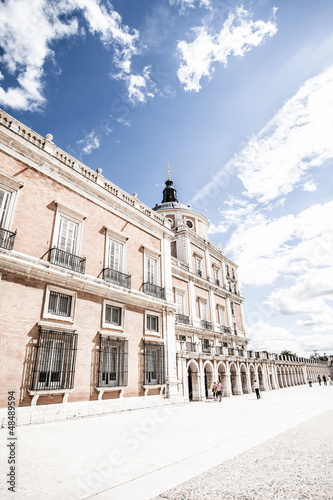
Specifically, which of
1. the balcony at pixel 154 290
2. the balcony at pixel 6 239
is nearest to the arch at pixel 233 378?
the balcony at pixel 154 290

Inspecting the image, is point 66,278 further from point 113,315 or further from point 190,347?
point 190,347

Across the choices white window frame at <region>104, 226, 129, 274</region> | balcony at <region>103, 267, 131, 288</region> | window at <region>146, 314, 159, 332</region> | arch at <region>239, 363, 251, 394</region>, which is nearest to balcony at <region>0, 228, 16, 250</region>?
balcony at <region>103, 267, 131, 288</region>

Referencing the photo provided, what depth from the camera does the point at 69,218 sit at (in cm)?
1313

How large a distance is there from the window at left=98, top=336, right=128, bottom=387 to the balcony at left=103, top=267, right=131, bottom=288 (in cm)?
263

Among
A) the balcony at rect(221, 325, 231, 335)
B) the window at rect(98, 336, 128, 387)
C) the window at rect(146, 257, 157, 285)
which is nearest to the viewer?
the window at rect(98, 336, 128, 387)

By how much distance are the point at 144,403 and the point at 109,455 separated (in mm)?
8554

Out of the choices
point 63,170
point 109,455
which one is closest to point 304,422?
point 109,455

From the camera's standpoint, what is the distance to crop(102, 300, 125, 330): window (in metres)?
13.3

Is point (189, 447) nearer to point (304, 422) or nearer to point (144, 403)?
point (304, 422)

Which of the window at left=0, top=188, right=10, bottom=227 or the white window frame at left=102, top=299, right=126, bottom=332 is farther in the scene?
the white window frame at left=102, top=299, right=126, bottom=332

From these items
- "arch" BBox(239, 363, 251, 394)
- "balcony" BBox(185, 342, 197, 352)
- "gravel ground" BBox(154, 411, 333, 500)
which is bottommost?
"gravel ground" BBox(154, 411, 333, 500)

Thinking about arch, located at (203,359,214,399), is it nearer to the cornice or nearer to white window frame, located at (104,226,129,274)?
the cornice

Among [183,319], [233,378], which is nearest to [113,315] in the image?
[183,319]

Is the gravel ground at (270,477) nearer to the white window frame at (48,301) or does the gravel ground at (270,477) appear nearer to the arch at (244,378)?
the white window frame at (48,301)
